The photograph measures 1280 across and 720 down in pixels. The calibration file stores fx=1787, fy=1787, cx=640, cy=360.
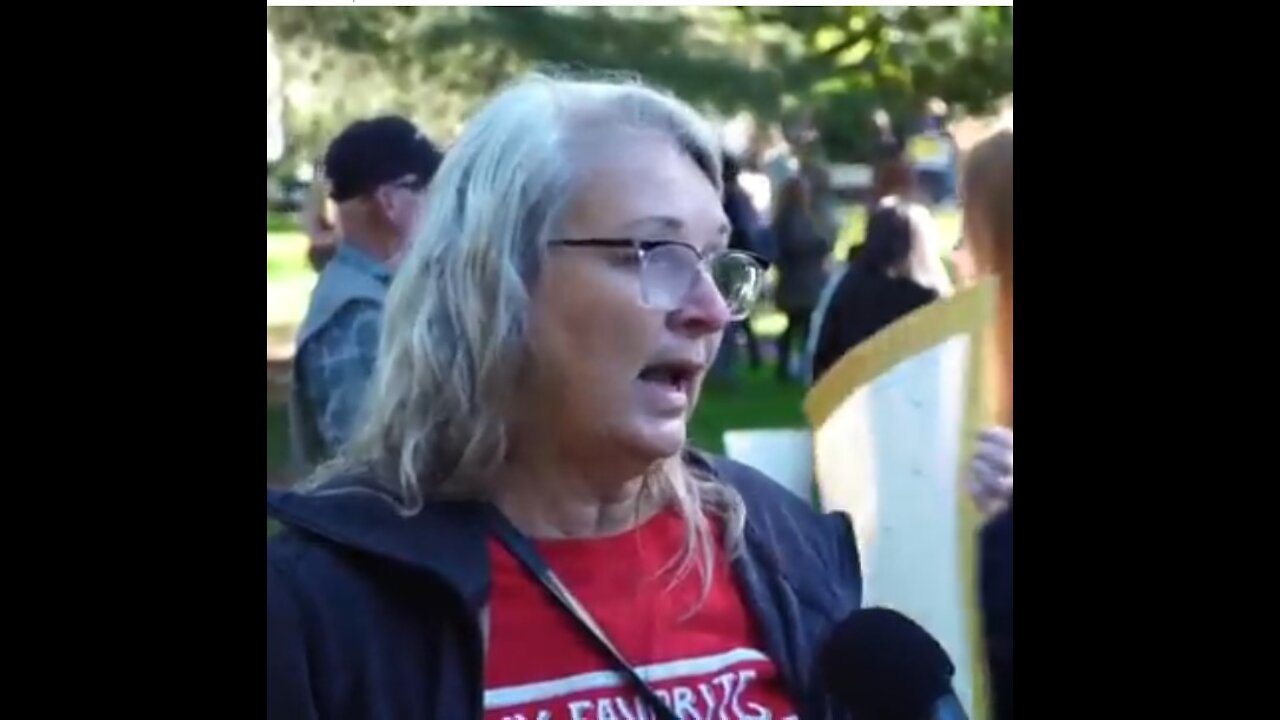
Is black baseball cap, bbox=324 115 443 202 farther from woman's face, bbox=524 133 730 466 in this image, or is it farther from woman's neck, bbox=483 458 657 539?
woman's neck, bbox=483 458 657 539

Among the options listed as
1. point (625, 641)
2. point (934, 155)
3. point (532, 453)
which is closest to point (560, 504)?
point (532, 453)

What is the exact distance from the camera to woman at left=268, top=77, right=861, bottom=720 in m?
2.33

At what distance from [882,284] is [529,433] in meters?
0.57

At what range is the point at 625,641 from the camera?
2.42 m

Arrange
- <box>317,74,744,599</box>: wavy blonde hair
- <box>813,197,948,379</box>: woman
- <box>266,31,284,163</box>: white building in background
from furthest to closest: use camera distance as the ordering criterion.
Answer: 1. <box>813,197,948,379</box>: woman
2. <box>266,31,284,163</box>: white building in background
3. <box>317,74,744,599</box>: wavy blonde hair

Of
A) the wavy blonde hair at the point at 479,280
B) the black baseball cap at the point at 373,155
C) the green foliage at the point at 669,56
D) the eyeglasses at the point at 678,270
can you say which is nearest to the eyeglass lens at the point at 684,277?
the eyeglasses at the point at 678,270

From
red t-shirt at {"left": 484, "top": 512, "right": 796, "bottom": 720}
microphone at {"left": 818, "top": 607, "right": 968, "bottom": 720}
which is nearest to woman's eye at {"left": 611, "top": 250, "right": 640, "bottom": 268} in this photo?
red t-shirt at {"left": 484, "top": 512, "right": 796, "bottom": 720}

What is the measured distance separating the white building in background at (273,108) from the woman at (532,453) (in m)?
0.24

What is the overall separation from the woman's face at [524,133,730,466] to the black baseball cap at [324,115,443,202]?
0.24 m

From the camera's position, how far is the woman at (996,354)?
8.48 ft
